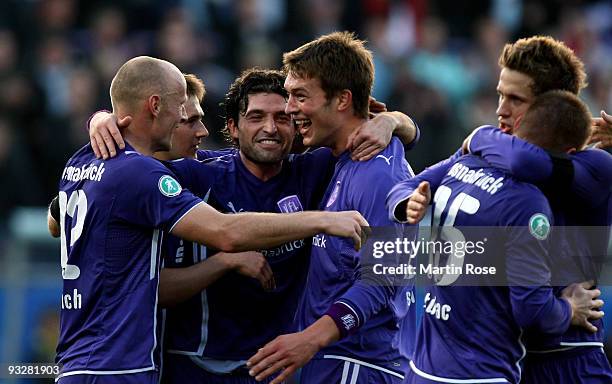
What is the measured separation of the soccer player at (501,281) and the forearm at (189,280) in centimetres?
128

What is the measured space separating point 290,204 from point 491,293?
5.21 ft

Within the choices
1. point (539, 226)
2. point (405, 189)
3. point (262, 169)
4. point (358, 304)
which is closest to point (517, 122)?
point (405, 189)

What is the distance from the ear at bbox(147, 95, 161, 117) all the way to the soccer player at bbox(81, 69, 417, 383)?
1.86 ft

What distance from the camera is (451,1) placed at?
15.9 metres

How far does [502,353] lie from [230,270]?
168 cm

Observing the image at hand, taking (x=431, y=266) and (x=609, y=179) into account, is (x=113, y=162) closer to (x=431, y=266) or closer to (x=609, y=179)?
(x=431, y=266)

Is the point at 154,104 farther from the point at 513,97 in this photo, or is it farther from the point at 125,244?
the point at 513,97

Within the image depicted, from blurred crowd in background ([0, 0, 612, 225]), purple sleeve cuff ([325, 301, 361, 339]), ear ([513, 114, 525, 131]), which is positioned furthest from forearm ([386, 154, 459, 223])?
blurred crowd in background ([0, 0, 612, 225])

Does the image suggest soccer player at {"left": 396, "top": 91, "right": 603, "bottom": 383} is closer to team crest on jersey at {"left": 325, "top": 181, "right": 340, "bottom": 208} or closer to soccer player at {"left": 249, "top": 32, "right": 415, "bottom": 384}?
soccer player at {"left": 249, "top": 32, "right": 415, "bottom": 384}

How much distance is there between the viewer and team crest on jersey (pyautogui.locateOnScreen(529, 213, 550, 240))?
Result: 5.60 m

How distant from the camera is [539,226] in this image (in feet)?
18.4

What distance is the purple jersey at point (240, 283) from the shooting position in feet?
22.4

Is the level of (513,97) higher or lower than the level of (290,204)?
higher

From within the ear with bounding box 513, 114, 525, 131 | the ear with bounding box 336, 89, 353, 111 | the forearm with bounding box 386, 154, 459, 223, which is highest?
the ear with bounding box 336, 89, 353, 111
